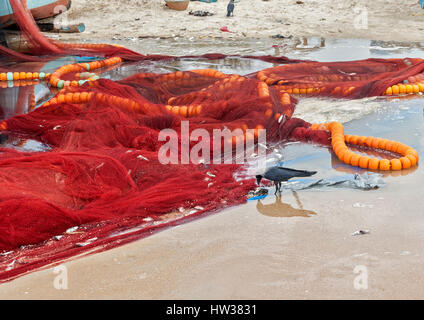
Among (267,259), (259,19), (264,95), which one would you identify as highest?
(259,19)

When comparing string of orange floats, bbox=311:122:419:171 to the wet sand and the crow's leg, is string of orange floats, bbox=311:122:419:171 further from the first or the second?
the crow's leg

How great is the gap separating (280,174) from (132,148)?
125 cm

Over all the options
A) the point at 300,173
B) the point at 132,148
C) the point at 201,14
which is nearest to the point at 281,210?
the point at 300,173

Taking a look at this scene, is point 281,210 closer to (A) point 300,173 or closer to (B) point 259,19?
(A) point 300,173

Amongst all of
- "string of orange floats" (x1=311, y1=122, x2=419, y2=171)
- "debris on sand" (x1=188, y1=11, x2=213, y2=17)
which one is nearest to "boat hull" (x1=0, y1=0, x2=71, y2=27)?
"debris on sand" (x1=188, y1=11, x2=213, y2=17)

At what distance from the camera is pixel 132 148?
14.3ft

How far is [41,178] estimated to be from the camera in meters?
3.69

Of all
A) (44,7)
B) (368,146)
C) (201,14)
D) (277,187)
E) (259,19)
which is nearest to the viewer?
(277,187)

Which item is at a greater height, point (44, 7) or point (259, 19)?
point (44, 7)

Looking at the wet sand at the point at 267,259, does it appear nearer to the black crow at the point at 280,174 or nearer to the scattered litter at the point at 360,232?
the scattered litter at the point at 360,232

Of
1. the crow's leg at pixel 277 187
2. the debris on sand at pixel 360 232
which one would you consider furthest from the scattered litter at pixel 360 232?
the crow's leg at pixel 277 187

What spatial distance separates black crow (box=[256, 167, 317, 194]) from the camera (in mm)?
3738
